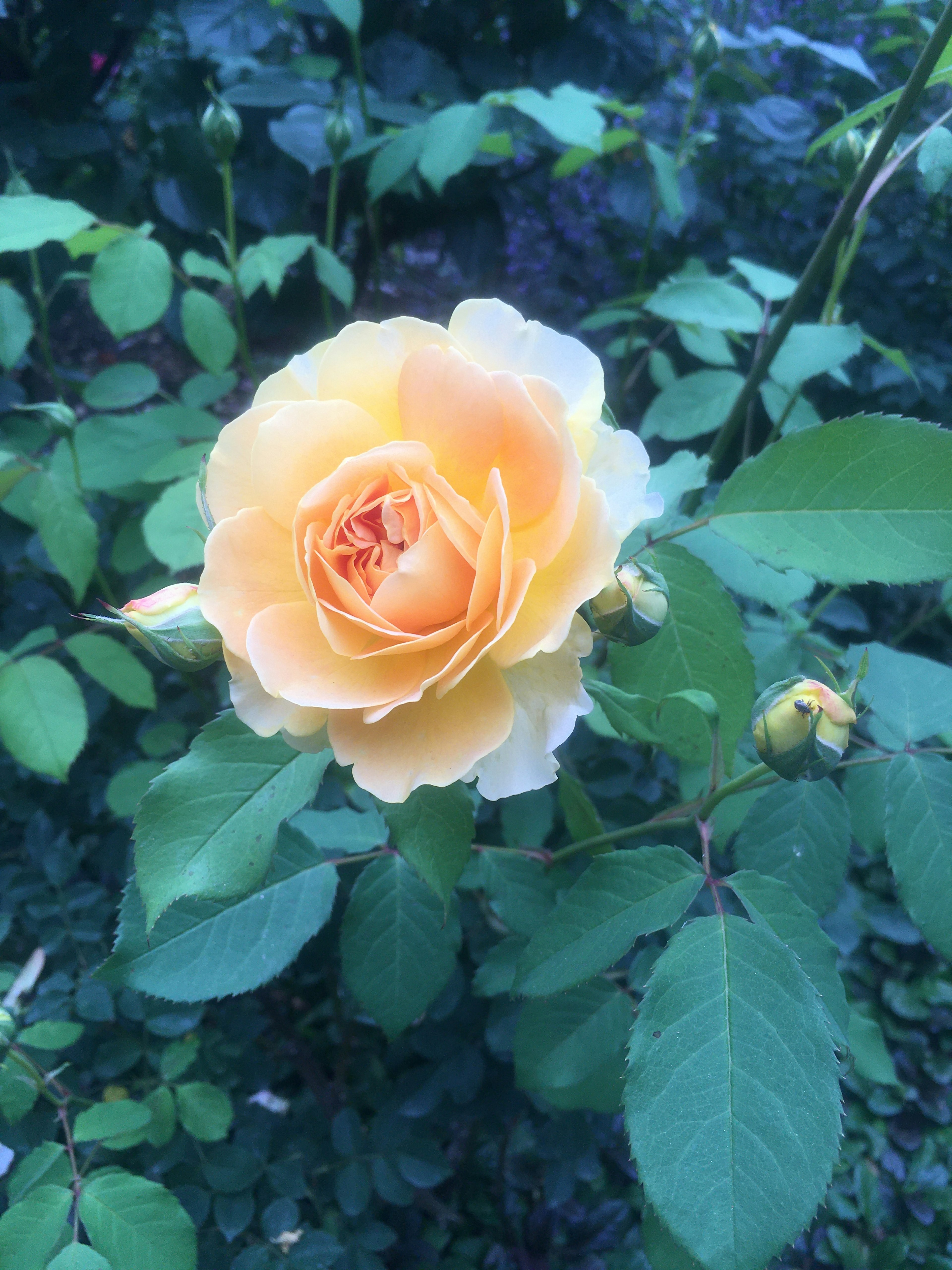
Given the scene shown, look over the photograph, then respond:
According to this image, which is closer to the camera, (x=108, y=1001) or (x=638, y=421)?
(x=108, y=1001)

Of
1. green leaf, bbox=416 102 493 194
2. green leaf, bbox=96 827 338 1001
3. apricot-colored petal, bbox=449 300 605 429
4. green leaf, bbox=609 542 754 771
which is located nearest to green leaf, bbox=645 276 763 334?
green leaf, bbox=416 102 493 194

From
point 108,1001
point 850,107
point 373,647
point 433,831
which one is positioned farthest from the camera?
point 850,107

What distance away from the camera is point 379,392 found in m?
0.50

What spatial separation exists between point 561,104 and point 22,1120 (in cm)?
153

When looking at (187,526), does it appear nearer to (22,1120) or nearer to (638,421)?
(22,1120)

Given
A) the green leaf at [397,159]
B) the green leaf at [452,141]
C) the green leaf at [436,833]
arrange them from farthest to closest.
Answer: the green leaf at [397,159] → the green leaf at [452,141] → the green leaf at [436,833]

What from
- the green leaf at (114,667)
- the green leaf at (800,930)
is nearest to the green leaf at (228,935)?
the green leaf at (800,930)

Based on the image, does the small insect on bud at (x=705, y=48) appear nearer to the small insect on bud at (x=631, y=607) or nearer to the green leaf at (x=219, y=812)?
the small insect on bud at (x=631, y=607)

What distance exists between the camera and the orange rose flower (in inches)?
17.5

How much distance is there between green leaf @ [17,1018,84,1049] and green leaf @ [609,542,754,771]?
761 mm

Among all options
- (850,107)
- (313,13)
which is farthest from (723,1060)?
(850,107)

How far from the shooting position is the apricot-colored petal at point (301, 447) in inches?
18.3

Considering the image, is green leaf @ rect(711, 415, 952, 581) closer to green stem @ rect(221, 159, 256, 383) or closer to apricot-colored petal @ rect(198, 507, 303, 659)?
apricot-colored petal @ rect(198, 507, 303, 659)

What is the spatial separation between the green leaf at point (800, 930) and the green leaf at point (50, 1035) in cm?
78
